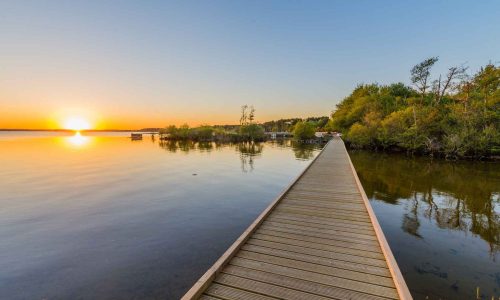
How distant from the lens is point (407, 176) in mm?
15992

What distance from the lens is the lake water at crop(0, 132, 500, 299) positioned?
5191mm

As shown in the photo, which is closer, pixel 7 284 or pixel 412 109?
pixel 7 284

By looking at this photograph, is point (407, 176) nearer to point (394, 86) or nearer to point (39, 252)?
point (39, 252)

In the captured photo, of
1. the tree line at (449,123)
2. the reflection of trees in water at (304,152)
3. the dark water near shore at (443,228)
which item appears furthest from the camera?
the reflection of trees in water at (304,152)

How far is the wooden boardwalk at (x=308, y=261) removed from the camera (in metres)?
3.43

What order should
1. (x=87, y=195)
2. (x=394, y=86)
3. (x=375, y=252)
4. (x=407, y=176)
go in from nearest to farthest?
(x=375, y=252)
(x=87, y=195)
(x=407, y=176)
(x=394, y=86)

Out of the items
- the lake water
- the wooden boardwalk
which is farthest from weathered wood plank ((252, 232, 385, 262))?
the lake water

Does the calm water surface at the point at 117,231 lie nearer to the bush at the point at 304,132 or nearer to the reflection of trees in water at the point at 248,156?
the reflection of trees in water at the point at 248,156

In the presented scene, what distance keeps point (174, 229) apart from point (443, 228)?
30.0 ft

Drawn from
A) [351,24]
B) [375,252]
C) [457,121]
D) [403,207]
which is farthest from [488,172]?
[375,252]

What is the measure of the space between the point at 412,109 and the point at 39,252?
109 ft

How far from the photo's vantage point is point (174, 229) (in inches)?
320

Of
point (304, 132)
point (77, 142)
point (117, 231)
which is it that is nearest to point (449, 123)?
point (304, 132)

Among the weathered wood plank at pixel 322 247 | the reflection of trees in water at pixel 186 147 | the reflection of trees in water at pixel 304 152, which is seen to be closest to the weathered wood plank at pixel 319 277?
the weathered wood plank at pixel 322 247
